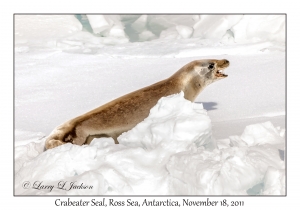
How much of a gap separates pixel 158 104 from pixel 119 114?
0.53 metres

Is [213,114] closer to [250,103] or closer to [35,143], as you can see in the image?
[250,103]

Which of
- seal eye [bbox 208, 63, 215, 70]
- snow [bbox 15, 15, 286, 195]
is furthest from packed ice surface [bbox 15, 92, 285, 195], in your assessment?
seal eye [bbox 208, 63, 215, 70]

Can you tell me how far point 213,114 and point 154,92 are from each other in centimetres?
A: 100

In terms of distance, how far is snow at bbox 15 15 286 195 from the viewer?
195 inches

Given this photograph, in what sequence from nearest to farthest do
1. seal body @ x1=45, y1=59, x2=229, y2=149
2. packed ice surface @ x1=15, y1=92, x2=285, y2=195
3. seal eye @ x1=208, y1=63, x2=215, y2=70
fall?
packed ice surface @ x1=15, y1=92, x2=285, y2=195 < seal body @ x1=45, y1=59, x2=229, y2=149 < seal eye @ x1=208, y1=63, x2=215, y2=70

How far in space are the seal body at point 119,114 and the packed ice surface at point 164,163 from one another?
0.24 metres

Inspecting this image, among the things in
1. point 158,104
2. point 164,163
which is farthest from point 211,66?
point 164,163

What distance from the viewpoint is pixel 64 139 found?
573cm

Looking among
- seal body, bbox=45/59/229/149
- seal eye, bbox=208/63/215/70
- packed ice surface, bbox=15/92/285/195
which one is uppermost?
seal eye, bbox=208/63/215/70

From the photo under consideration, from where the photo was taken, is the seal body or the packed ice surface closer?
the packed ice surface

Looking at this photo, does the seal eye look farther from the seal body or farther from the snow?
→ the snow

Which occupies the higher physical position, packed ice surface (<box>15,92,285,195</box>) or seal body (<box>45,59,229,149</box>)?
seal body (<box>45,59,229,149</box>)

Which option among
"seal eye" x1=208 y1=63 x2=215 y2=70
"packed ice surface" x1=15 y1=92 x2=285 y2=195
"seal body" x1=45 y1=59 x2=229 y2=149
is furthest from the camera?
"seal eye" x1=208 y1=63 x2=215 y2=70

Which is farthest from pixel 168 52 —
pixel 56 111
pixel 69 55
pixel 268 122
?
pixel 268 122
